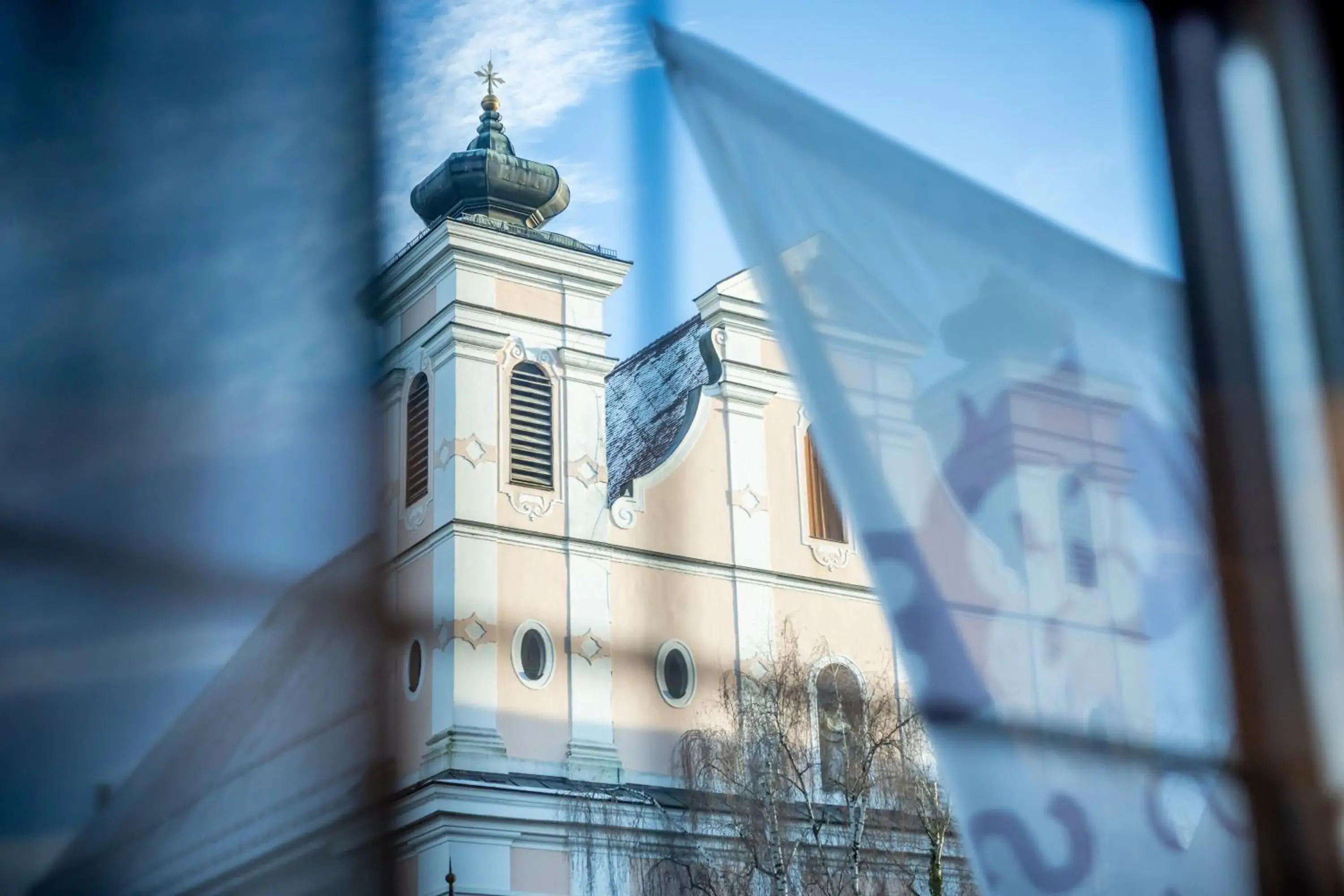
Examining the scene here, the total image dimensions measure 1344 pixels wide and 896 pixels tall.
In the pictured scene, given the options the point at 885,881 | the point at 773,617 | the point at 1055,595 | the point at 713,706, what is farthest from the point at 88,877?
the point at 773,617

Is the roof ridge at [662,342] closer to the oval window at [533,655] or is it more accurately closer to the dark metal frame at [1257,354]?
the oval window at [533,655]

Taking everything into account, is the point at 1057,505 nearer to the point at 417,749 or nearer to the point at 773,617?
the point at 417,749

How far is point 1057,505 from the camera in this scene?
2.22 ft

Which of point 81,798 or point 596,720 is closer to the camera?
point 81,798

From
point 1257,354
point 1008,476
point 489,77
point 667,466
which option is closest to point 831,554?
point 667,466

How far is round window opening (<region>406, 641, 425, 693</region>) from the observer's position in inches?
206

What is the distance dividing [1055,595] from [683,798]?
15.0 ft

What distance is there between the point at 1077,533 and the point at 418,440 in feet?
16.9

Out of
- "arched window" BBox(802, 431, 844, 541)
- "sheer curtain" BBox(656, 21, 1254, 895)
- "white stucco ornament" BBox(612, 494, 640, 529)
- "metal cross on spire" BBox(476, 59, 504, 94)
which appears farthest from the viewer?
"arched window" BBox(802, 431, 844, 541)

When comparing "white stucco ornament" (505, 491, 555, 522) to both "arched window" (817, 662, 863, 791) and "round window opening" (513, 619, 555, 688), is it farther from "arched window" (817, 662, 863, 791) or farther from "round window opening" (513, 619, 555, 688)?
"arched window" (817, 662, 863, 791)

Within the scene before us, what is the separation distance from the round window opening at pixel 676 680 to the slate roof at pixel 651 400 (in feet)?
2.21

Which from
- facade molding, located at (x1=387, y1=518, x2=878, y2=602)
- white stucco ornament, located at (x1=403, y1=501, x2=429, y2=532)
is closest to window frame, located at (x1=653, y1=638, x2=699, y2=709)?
facade molding, located at (x1=387, y1=518, x2=878, y2=602)

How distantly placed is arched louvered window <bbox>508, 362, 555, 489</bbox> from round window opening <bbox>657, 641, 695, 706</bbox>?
0.77 meters

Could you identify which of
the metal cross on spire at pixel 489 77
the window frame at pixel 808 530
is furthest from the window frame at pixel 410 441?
the metal cross on spire at pixel 489 77
